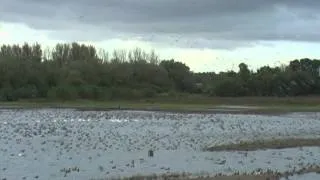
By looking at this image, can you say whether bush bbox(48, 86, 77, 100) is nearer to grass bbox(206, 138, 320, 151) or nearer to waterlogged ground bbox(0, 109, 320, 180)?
waterlogged ground bbox(0, 109, 320, 180)

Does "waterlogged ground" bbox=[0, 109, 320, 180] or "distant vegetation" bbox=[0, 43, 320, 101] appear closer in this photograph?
"waterlogged ground" bbox=[0, 109, 320, 180]

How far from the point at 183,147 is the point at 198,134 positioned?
9.89 meters

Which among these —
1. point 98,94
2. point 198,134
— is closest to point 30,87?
point 98,94

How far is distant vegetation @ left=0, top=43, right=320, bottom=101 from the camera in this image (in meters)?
131

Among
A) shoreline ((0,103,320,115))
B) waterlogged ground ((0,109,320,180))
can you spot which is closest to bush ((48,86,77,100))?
shoreline ((0,103,320,115))

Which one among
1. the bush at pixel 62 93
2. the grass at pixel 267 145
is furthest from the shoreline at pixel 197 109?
the grass at pixel 267 145

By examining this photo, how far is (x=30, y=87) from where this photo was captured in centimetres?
12862

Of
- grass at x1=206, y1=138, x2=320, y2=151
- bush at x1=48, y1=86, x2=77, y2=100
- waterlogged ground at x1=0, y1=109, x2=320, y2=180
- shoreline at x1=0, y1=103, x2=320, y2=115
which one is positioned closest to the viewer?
waterlogged ground at x1=0, y1=109, x2=320, y2=180

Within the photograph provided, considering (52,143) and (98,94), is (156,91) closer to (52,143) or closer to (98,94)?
(98,94)

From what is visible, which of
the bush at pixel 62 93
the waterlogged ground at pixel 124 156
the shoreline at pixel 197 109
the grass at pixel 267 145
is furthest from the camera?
the bush at pixel 62 93

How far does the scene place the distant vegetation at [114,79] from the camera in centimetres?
13138

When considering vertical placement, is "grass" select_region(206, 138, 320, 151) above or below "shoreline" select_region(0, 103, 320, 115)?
below

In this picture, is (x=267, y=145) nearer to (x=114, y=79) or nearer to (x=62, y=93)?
(x=62, y=93)

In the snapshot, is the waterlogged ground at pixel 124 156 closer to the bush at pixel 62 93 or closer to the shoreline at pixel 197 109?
the shoreline at pixel 197 109
